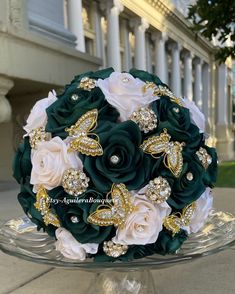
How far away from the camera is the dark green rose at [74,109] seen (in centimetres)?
79

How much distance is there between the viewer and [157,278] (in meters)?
1.19

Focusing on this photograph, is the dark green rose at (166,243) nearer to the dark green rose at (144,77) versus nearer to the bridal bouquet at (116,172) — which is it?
the bridal bouquet at (116,172)

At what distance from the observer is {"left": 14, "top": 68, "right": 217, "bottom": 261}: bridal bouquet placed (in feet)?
2.43

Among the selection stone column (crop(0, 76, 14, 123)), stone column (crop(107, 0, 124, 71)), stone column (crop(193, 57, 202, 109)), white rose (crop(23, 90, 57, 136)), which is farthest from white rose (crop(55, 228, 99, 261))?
stone column (crop(193, 57, 202, 109))

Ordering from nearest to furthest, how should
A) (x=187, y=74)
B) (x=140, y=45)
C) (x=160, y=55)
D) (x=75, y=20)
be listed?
(x=75, y=20)
(x=140, y=45)
(x=160, y=55)
(x=187, y=74)

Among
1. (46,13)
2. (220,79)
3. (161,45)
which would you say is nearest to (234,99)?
(220,79)

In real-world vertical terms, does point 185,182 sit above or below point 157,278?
above

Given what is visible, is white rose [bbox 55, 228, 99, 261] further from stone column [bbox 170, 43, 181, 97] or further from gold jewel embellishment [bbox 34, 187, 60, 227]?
stone column [bbox 170, 43, 181, 97]

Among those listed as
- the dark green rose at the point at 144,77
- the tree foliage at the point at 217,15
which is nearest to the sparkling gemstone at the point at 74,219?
the dark green rose at the point at 144,77

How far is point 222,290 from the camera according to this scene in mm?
1087

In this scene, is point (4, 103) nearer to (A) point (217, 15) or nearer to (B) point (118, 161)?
(B) point (118, 161)

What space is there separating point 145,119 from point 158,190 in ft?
0.41

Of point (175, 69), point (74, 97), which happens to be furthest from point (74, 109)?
point (175, 69)

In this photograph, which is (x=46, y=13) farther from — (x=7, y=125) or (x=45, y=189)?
(x=45, y=189)
